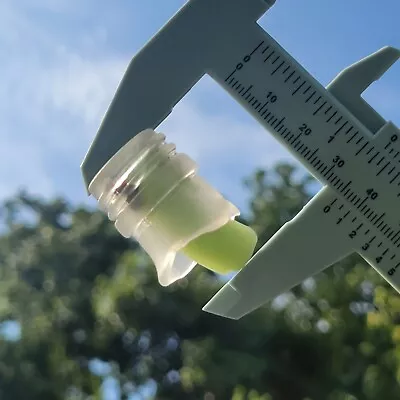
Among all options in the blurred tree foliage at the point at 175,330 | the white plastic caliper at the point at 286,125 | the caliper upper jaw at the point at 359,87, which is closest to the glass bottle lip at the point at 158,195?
the white plastic caliper at the point at 286,125

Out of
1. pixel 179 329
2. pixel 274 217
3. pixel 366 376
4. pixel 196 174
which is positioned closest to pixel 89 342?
pixel 179 329

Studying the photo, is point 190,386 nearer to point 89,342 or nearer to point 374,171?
point 89,342

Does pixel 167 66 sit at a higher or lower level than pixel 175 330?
higher

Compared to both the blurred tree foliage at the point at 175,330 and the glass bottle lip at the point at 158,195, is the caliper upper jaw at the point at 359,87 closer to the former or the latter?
the glass bottle lip at the point at 158,195

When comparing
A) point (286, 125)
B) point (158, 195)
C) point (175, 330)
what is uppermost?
point (286, 125)

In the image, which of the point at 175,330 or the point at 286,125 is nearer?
the point at 286,125

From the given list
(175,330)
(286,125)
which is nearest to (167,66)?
(286,125)

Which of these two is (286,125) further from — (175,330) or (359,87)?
(175,330)
